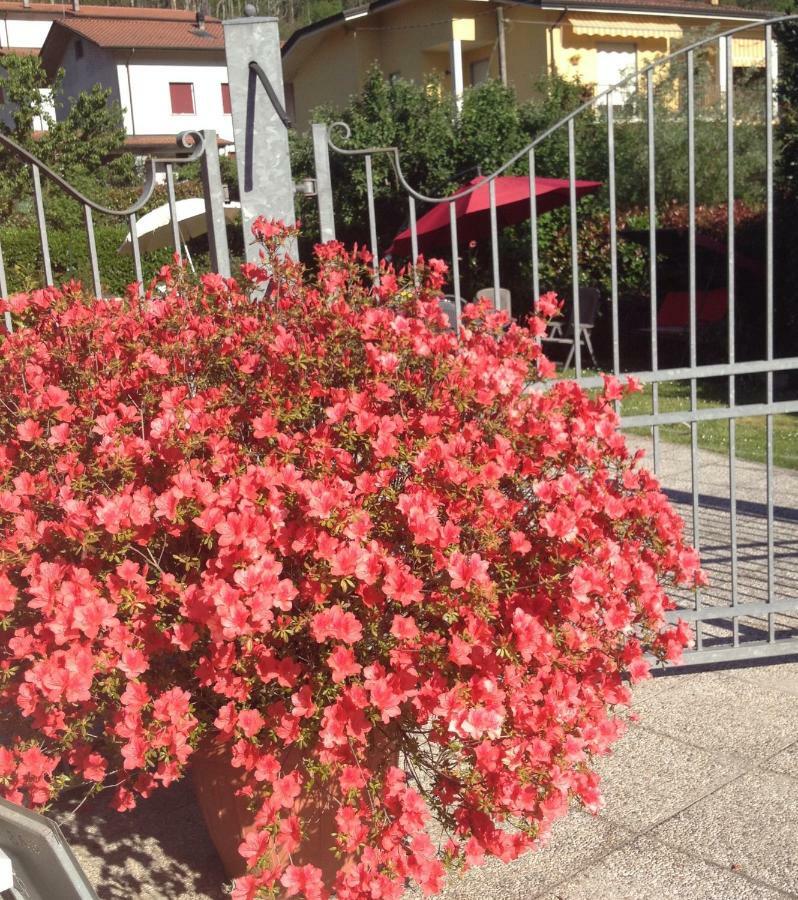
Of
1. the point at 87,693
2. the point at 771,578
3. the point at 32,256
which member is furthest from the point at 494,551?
the point at 32,256

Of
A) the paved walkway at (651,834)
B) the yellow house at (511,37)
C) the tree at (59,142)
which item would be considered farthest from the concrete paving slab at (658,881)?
the yellow house at (511,37)

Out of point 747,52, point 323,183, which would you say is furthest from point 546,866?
point 747,52

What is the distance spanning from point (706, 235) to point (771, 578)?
11022 mm

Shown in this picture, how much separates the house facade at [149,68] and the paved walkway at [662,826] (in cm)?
4003

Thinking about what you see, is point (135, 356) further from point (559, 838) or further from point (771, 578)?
point (771, 578)

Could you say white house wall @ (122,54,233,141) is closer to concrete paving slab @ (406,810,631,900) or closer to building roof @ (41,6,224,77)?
building roof @ (41,6,224,77)

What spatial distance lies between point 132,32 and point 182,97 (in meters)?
3.00

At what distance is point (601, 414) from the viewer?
2.77 metres

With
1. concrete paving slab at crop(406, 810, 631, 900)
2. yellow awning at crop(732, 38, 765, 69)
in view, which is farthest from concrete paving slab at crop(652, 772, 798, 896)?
yellow awning at crop(732, 38, 765, 69)

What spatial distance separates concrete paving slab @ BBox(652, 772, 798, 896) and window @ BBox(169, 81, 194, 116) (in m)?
43.5

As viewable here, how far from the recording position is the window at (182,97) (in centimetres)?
4341

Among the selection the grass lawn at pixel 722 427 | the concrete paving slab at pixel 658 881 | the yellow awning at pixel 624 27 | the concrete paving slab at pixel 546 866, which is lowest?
the grass lawn at pixel 722 427

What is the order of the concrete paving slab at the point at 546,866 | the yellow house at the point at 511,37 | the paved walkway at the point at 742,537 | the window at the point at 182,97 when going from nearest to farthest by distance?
the concrete paving slab at the point at 546,866 < the paved walkway at the point at 742,537 < the yellow house at the point at 511,37 < the window at the point at 182,97

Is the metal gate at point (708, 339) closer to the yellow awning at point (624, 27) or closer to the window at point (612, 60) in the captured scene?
the yellow awning at point (624, 27)
